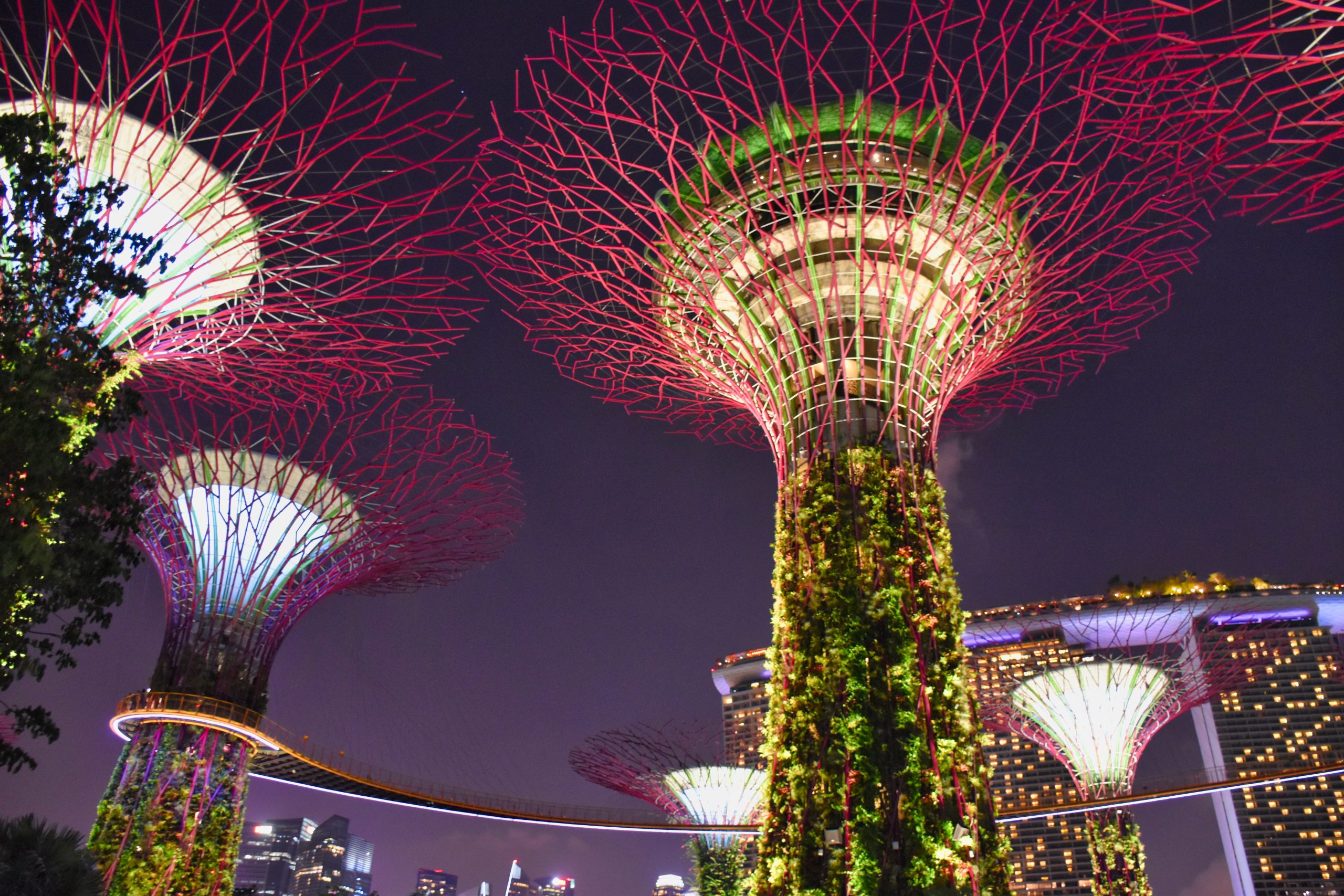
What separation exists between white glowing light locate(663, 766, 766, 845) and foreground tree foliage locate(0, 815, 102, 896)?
28122mm

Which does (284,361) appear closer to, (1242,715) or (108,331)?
(108,331)

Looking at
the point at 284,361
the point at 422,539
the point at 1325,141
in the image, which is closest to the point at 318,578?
the point at 422,539

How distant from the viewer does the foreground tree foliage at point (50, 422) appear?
369 inches

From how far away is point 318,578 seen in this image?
97.5 ft

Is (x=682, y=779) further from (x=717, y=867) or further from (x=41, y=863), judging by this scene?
(x=41, y=863)

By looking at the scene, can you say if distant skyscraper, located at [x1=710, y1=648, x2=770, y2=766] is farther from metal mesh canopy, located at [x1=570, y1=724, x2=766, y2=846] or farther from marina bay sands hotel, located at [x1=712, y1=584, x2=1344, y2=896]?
metal mesh canopy, located at [x1=570, y1=724, x2=766, y2=846]

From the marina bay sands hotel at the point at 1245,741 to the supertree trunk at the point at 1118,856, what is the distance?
5308cm

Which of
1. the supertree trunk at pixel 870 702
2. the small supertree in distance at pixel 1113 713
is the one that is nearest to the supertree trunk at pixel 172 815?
the supertree trunk at pixel 870 702

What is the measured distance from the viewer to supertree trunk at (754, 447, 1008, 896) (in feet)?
45.7

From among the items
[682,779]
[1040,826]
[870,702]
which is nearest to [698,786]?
[682,779]

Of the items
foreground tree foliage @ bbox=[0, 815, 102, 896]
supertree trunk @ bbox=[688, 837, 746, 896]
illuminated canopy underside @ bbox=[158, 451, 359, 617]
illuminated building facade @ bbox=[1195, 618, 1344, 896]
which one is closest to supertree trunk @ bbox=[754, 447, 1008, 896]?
foreground tree foliage @ bbox=[0, 815, 102, 896]

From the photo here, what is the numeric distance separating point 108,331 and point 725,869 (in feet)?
96.1

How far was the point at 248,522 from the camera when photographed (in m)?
28.6

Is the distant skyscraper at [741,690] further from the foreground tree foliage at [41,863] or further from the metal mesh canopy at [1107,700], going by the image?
the foreground tree foliage at [41,863]
